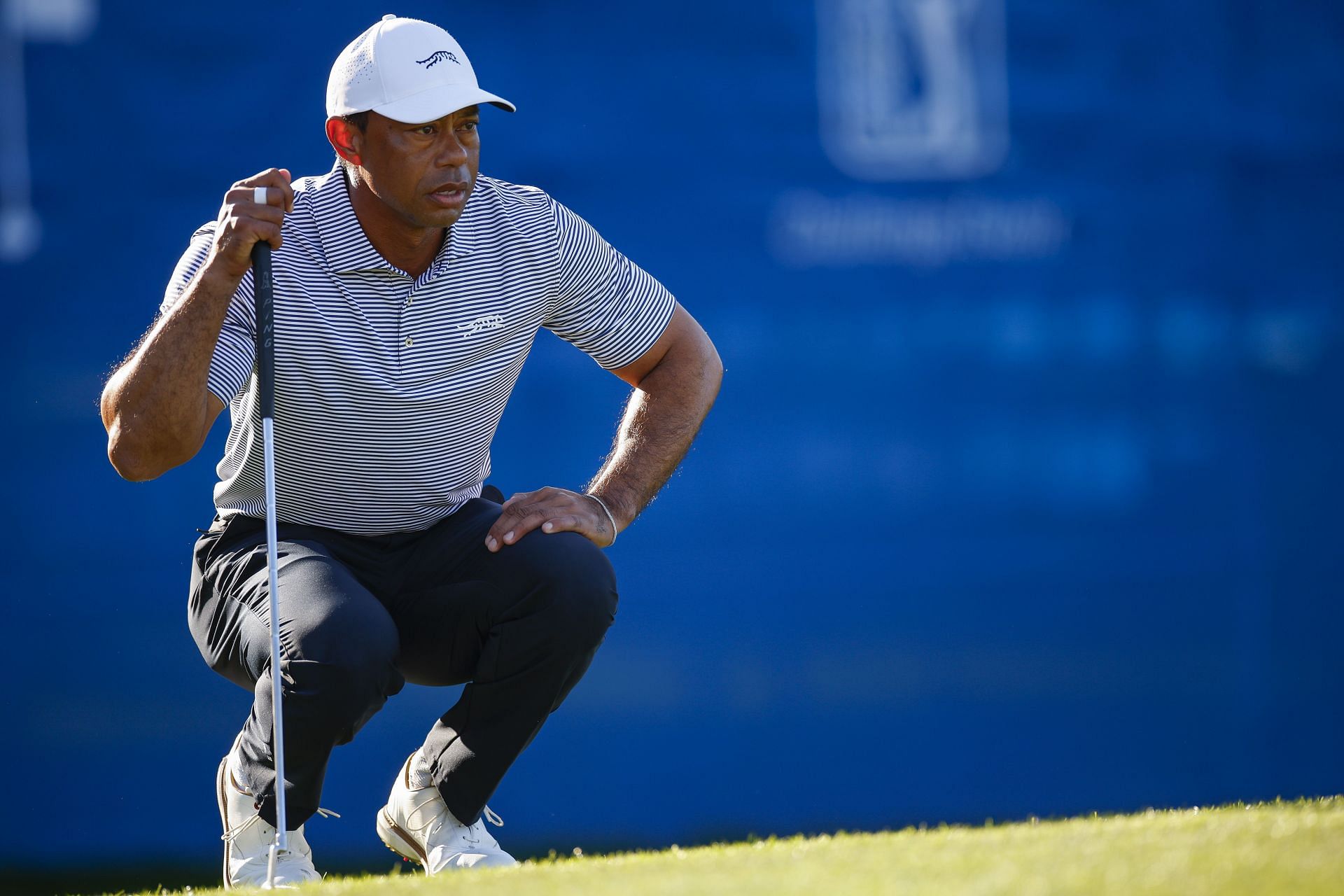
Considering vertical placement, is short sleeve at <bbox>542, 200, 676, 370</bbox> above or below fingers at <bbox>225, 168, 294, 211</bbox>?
below

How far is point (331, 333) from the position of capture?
2.57 m

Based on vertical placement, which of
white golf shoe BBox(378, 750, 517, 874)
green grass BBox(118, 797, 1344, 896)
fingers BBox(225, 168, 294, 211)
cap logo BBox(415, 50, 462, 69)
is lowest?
white golf shoe BBox(378, 750, 517, 874)

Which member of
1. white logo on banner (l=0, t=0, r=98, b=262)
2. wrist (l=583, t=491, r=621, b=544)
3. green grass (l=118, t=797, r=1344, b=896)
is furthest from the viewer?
white logo on banner (l=0, t=0, r=98, b=262)

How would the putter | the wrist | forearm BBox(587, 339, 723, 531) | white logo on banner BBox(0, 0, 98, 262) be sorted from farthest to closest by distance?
white logo on banner BBox(0, 0, 98, 262) → forearm BBox(587, 339, 723, 531) → the wrist → the putter

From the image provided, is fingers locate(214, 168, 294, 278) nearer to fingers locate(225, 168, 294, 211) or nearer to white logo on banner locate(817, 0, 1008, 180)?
fingers locate(225, 168, 294, 211)

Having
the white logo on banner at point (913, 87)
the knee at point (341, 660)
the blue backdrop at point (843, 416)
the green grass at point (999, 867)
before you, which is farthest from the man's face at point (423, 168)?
the white logo on banner at point (913, 87)

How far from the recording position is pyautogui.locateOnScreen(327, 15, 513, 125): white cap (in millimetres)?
2621

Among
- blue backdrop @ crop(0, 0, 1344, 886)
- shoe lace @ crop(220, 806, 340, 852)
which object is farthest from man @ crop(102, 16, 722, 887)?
blue backdrop @ crop(0, 0, 1344, 886)

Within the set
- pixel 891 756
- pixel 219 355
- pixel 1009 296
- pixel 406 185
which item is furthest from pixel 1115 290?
pixel 219 355

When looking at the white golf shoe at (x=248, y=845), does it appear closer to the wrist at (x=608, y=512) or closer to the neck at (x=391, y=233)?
the wrist at (x=608, y=512)

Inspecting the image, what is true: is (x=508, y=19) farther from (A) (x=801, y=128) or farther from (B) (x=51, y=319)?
(B) (x=51, y=319)

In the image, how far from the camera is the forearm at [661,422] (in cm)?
293

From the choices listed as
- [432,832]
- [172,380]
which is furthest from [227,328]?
[432,832]

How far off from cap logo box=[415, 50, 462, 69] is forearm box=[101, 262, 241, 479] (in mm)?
570
